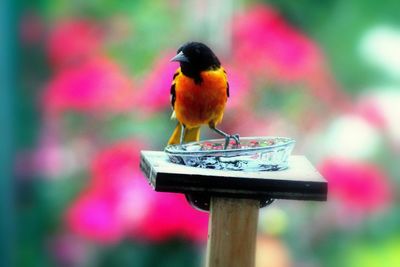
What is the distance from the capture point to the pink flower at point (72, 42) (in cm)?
272

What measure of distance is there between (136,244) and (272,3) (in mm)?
878

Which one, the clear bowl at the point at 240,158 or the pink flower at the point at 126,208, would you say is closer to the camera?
the clear bowl at the point at 240,158

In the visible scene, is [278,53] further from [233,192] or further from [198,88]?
[233,192]

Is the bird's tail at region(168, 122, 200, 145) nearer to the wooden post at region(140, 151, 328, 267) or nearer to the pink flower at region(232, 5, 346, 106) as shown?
the wooden post at region(140, 151, 328, 267)

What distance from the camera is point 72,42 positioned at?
2734mm

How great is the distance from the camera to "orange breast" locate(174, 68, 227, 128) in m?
1.92

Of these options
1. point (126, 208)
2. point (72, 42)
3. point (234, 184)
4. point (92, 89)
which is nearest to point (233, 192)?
point (234, 184)

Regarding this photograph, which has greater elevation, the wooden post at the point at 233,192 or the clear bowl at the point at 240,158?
the clear bowl at the point at 240,158

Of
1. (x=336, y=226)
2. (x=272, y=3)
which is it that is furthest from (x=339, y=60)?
(x=336, y=226)

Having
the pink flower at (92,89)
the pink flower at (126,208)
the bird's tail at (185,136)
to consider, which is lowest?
the pink flower at (126,208)

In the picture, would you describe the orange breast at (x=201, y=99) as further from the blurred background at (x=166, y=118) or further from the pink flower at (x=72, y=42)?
the pink flower at (x=72, y=42)

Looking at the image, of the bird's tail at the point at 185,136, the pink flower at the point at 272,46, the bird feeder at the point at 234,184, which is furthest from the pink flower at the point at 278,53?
the bird feeder at the point at 234,184

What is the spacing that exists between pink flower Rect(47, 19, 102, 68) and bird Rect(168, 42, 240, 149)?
2.73 ft

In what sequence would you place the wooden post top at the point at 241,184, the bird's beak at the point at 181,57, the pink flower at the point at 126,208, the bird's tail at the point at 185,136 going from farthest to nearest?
1. the pink flower at the point at 126,208
2. the bird's tail at the point at 185,136
3. the bird's beak at the point at 181,57
4. the wooden post top at the point at 241,184
